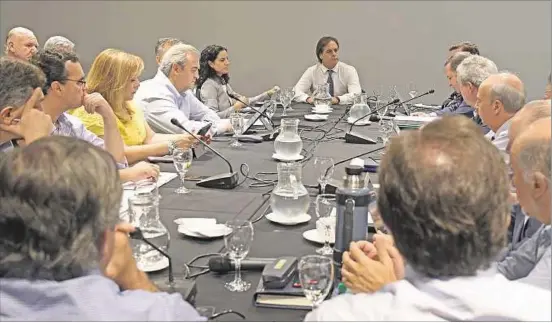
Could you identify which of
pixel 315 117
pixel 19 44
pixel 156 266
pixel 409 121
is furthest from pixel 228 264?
pixel 19 44

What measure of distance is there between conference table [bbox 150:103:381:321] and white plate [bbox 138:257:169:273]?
2cm

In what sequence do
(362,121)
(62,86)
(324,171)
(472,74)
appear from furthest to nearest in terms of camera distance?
(362,121) < (472,74) < (62,86) < (324,171)

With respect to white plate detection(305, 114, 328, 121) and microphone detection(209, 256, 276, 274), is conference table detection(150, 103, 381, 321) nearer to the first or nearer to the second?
microphone detection(209, 256, 276, 274)

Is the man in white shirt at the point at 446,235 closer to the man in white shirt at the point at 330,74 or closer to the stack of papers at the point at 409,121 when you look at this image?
the stack of papers at the point at 409,121

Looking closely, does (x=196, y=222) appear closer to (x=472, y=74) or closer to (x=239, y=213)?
(x=239, y=213)

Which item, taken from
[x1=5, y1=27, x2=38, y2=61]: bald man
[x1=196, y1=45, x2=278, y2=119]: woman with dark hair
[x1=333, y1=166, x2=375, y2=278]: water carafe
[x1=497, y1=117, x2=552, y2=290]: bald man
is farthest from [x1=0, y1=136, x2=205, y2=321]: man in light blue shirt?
[x1=5, y1=27, x2=38, y2=61]: bald man

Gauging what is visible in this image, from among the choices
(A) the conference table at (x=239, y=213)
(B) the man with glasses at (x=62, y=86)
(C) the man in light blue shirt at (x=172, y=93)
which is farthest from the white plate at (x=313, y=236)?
(C) the man in light blue shirt at (x=172, y=93)

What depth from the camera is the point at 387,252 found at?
1.42 metres

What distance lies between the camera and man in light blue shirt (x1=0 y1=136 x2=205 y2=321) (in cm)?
104

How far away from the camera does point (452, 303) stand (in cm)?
101

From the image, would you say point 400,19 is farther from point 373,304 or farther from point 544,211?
point 373,304

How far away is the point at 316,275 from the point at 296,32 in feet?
17.5

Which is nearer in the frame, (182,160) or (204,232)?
(204,232)

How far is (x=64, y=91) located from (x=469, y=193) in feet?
6.74
